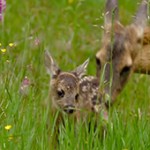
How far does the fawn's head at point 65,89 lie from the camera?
25.4ft

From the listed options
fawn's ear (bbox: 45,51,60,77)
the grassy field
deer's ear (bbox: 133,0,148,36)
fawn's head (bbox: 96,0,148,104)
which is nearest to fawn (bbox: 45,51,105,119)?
fawn's ear (bbox: 45,51,60,77)

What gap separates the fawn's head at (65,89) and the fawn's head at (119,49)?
24.4 inches

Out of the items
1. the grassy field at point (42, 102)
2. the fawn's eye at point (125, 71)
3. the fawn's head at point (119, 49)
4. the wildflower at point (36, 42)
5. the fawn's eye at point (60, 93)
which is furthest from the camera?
the fawn's eye at point (125, 71)

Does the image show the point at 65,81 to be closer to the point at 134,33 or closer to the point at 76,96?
the point at 76,96

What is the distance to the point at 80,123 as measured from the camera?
7.02 metres

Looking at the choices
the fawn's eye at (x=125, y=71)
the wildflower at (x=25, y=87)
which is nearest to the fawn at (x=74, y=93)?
the wildflower at (x=25, y=87)

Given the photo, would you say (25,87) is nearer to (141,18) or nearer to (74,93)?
(74,93)

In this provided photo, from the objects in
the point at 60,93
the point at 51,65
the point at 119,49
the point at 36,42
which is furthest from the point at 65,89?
the point at 119,49

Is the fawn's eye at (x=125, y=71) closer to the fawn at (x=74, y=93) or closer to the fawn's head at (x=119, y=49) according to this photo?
the fawn's head at (x=119, y=49)

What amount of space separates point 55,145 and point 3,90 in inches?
26.3

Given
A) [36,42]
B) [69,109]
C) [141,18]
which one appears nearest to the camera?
[69,109]

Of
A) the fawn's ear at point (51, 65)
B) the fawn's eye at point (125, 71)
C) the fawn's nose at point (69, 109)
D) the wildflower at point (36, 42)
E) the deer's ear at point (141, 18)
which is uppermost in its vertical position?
the deer's ear at point (141, 18)

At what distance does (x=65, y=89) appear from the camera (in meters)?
7.90

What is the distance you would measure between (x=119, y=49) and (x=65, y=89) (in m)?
1.42
